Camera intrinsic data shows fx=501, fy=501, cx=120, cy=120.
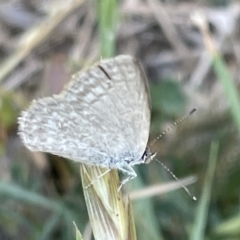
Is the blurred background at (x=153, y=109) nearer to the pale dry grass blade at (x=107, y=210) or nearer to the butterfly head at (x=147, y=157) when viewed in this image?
the butterfly head at (x=147, y=157)

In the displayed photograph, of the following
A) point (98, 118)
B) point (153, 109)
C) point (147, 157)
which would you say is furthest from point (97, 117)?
point (153, 109)

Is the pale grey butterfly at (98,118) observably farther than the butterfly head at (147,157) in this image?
No

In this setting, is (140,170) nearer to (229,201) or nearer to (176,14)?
(229,201)

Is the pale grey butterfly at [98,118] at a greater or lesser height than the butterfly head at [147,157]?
greater

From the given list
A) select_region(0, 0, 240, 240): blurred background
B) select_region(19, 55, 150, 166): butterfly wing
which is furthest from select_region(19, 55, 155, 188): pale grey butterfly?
select_region(0, 0, 240, 240): blurred background

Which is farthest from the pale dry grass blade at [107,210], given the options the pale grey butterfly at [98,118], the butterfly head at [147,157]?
the butterfly head at [147,157]

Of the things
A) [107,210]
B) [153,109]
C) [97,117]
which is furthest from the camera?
[153,109]

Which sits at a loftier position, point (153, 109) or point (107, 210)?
point (107, 210)

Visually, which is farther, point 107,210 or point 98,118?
point 98,118

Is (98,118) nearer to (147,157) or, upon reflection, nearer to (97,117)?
(97,117)
